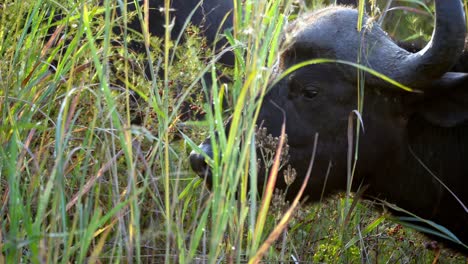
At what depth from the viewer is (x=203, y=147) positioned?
3863 millimetres

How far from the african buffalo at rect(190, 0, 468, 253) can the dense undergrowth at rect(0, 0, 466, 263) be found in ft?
0.62

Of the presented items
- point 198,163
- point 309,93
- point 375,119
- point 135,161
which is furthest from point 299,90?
point 135,161

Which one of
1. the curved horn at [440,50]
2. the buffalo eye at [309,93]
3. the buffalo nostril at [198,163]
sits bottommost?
the buffalo nostril at [198,163]

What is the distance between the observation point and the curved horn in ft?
12.3

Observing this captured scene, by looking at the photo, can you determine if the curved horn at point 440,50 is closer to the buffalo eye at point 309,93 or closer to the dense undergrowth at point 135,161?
the dense undergrowth at point 135,161

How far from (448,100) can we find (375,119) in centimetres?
36

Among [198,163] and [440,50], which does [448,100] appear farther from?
[198,163]

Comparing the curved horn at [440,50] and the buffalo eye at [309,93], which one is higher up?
the curved horn at [440,50]

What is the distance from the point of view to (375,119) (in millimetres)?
4270

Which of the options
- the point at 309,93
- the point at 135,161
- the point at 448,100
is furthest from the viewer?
the point at 309,93

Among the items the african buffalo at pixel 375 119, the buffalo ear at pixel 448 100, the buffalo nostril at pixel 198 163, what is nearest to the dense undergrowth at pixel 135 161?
the buffalo nostril at pixel 198 163

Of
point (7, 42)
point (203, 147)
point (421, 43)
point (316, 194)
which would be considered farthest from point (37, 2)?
point (421, 43)

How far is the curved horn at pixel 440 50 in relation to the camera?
3.75 metres

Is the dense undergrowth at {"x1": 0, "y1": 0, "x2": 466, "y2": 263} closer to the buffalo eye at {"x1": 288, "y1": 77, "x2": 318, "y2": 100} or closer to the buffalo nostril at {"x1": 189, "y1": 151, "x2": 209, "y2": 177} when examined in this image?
the buffalo nostril at {"x1": 189, "y1": 151, "x2": 209, "y2": 177}
